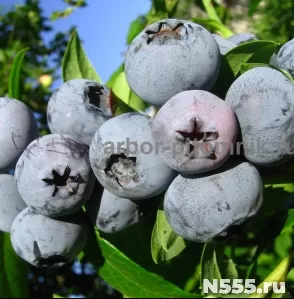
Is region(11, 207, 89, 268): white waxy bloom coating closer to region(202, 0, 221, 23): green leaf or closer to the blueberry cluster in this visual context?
the blueberry cluster

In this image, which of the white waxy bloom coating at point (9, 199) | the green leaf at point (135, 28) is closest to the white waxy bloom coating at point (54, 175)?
the white waxy bloom coating at point (9, 199)

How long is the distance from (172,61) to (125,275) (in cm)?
63

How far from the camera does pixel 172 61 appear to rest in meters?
0.82

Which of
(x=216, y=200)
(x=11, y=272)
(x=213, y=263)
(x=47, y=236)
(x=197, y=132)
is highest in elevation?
(x=197, y=132)

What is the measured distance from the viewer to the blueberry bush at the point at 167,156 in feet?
2.57

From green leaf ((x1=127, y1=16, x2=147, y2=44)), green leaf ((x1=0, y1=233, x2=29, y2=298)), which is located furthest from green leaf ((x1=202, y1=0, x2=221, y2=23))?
green leaf ((x1=0, y1=233, x2=29, y2=298))

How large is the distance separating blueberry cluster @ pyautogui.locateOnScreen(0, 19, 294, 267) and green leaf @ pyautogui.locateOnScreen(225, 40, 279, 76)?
6 centimetres

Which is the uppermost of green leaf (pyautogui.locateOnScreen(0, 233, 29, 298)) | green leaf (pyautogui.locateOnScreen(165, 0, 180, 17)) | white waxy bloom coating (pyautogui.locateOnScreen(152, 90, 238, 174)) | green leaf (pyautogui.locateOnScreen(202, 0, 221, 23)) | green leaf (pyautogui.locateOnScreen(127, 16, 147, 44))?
white waxy bloom coating (pyautogui.locateOnScreen(152, 90, 238, 174))

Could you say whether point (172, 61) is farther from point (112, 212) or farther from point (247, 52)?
point (112, 212)

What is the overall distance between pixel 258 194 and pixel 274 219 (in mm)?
266

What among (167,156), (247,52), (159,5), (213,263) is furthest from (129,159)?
(159,5)

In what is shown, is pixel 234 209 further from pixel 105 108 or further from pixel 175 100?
pixel 105 108

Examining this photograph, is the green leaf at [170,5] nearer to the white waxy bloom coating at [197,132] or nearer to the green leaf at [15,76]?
the green leaf at [15,76]

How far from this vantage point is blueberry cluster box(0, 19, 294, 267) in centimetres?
77
